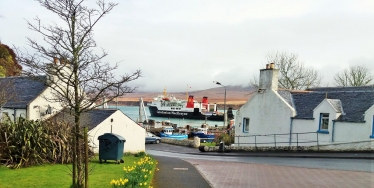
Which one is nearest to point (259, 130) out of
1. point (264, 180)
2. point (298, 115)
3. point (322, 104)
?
point (298, 115)

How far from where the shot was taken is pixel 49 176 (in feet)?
42.0

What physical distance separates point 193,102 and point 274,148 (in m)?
103

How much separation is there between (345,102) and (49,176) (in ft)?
66.4

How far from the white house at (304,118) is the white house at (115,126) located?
8.59 meters

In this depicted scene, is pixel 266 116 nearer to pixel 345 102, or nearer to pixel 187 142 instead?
pixel 345 102

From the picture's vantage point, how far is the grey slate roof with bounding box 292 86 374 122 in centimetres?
2419

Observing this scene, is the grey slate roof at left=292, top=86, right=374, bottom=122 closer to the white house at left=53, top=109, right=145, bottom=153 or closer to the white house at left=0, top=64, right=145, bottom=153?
the white house at left=53, top=109, right=145, bottom=153

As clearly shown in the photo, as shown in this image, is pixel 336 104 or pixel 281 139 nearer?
pixel 336 104

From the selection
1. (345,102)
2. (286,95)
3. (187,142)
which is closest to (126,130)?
(286,95)

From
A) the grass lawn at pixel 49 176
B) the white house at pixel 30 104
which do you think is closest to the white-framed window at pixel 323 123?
the grass lawn at pixel 49 176

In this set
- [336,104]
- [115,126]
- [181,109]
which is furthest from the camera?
[181,109]

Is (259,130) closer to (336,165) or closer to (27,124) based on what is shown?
(336,165)

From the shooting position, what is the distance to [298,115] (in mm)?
27469

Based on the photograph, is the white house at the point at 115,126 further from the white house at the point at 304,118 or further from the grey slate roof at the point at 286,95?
the grey slate roof at the point at 286,95
